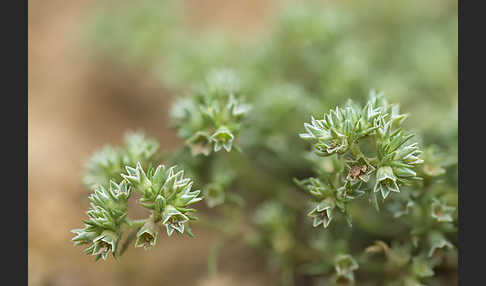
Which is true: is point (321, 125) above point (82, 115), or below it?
below

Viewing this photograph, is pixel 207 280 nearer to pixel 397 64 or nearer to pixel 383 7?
pixel 397 64

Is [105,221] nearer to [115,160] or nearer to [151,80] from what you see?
[115,160]

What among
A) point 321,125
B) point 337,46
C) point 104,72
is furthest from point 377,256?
point 104,72

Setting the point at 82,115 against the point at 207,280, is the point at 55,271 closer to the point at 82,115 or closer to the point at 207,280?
the point at 207,280

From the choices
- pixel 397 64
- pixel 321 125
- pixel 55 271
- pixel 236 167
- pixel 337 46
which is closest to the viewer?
pixel 321 125

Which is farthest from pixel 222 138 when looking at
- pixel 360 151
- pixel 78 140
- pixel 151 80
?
pixel 151 80

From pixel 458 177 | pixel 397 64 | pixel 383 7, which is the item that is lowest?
pixel 458 177

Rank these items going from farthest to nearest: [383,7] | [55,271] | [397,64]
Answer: [383,7] → [397,64] → [55,271]

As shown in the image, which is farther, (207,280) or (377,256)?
(207,280)

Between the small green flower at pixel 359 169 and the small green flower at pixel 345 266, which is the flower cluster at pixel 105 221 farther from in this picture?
the small green flower at pixel 345 266
